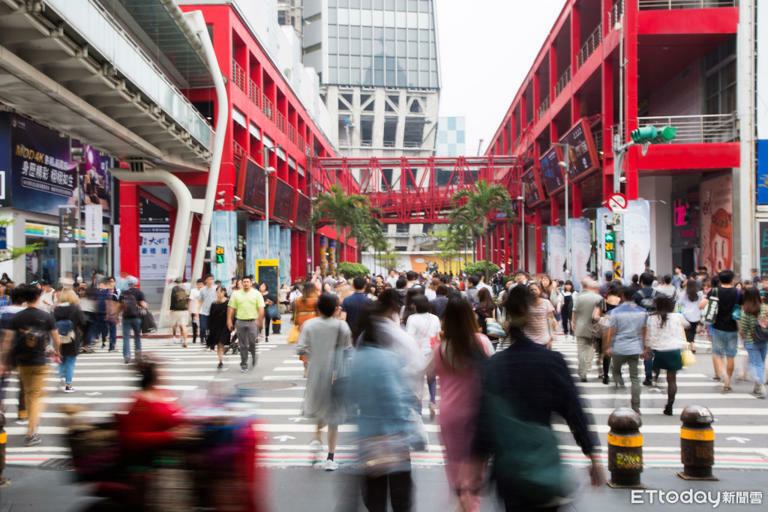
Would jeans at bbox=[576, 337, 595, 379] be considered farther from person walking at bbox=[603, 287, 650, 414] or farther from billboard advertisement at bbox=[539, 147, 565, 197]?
billboard advertisement at bbox=[539, 147, 565, 197]

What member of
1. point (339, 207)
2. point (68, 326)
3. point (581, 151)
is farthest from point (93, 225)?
point (339, 207)

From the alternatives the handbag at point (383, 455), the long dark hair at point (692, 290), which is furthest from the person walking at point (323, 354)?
the long dark hair at point (692, 290)

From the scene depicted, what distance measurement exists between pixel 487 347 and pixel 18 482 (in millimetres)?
4776

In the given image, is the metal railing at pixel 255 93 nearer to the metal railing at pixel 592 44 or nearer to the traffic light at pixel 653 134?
the metal railing at pixel 592 44

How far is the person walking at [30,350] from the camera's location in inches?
315

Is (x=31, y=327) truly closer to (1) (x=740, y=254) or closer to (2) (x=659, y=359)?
(2) (x=659, y=359)

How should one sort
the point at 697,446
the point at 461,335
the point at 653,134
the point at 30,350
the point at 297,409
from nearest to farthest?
the point at 461,335 < the point at 697,446 < the point at 30,350 < the point at 297,409 < the point at 653,134

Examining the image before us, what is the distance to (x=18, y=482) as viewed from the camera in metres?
6.62

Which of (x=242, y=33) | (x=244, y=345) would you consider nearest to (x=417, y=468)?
(x=244, y=345)

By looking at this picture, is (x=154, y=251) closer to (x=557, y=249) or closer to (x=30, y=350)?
(x=557, y=249)

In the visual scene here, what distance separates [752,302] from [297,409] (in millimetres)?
7277

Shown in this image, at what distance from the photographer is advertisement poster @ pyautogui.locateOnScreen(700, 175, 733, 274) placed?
974 inches

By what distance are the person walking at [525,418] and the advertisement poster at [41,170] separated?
99.0 ft

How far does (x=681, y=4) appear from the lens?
26.8m
